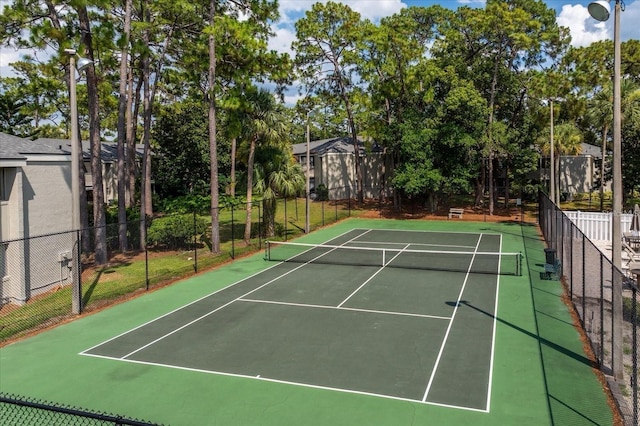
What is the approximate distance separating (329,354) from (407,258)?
11649 mm

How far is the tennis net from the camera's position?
20.1m

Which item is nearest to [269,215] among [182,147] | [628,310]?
[182,147]

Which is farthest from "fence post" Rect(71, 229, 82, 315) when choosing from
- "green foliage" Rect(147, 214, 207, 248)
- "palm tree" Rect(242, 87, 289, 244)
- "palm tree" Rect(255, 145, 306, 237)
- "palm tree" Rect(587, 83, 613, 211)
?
"palm tree" Rect(587, 83, 613, 211)

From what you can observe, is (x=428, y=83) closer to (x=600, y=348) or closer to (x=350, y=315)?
(x=350, y=315)

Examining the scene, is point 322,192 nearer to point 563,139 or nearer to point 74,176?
point 563,139

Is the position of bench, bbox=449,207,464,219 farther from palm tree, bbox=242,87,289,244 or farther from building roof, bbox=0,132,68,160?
building roof, bbox=0,132,68,160

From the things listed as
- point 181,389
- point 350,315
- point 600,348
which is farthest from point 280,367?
point 600,348

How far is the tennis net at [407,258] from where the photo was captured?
20.1 meters

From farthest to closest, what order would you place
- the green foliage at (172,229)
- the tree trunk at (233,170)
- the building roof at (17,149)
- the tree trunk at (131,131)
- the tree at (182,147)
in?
the tree trunk at (233,170), the tree at (182,147), the tree trunk at (131,131), the green foliage at (172,229), the building roof at (17,149)

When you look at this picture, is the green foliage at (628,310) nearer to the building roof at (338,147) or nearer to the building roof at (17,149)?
the building roof at (17,149)

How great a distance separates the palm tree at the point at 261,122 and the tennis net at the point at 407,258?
4.09 metres

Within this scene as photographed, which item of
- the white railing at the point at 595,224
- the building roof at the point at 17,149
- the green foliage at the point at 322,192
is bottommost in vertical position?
the white railing at the point at 595,224

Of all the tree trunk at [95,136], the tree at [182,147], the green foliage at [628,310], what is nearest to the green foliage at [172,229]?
the tree trunk at [95,136]

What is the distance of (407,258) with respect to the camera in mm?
22328
